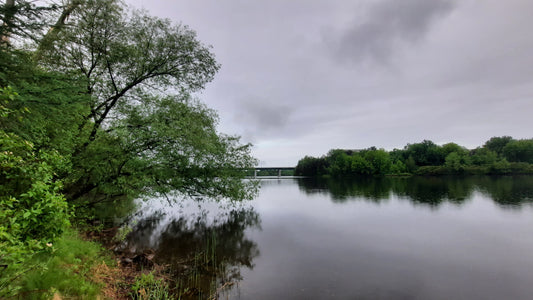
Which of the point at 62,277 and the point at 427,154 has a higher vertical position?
the point at 427,154

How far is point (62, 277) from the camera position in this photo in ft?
22.2

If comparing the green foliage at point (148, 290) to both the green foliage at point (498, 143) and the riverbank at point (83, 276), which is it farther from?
→ the green foliage at point (498, 143)

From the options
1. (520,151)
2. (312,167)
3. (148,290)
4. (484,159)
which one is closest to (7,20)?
(148,290)

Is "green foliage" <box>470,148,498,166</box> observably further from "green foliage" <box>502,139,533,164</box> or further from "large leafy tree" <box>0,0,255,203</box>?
"large leafy tree" <box>0,0,255,203</box>

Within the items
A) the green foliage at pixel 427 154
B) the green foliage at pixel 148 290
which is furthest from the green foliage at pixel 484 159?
the green foliage at pixel 148 290

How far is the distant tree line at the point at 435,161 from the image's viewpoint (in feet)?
346

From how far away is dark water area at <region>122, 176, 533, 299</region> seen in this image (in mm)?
10000

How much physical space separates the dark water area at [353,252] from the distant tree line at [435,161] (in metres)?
106

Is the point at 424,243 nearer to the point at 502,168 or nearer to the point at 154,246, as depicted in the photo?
the point at 154,246

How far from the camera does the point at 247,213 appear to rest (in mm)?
27562

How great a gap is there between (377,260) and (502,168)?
431 ft

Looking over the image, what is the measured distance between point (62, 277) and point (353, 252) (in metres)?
14.4

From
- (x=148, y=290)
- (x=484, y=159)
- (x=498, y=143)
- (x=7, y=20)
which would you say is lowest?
(x=148, y=290)

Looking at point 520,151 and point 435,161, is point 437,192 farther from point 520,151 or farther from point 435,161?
point 520,151
